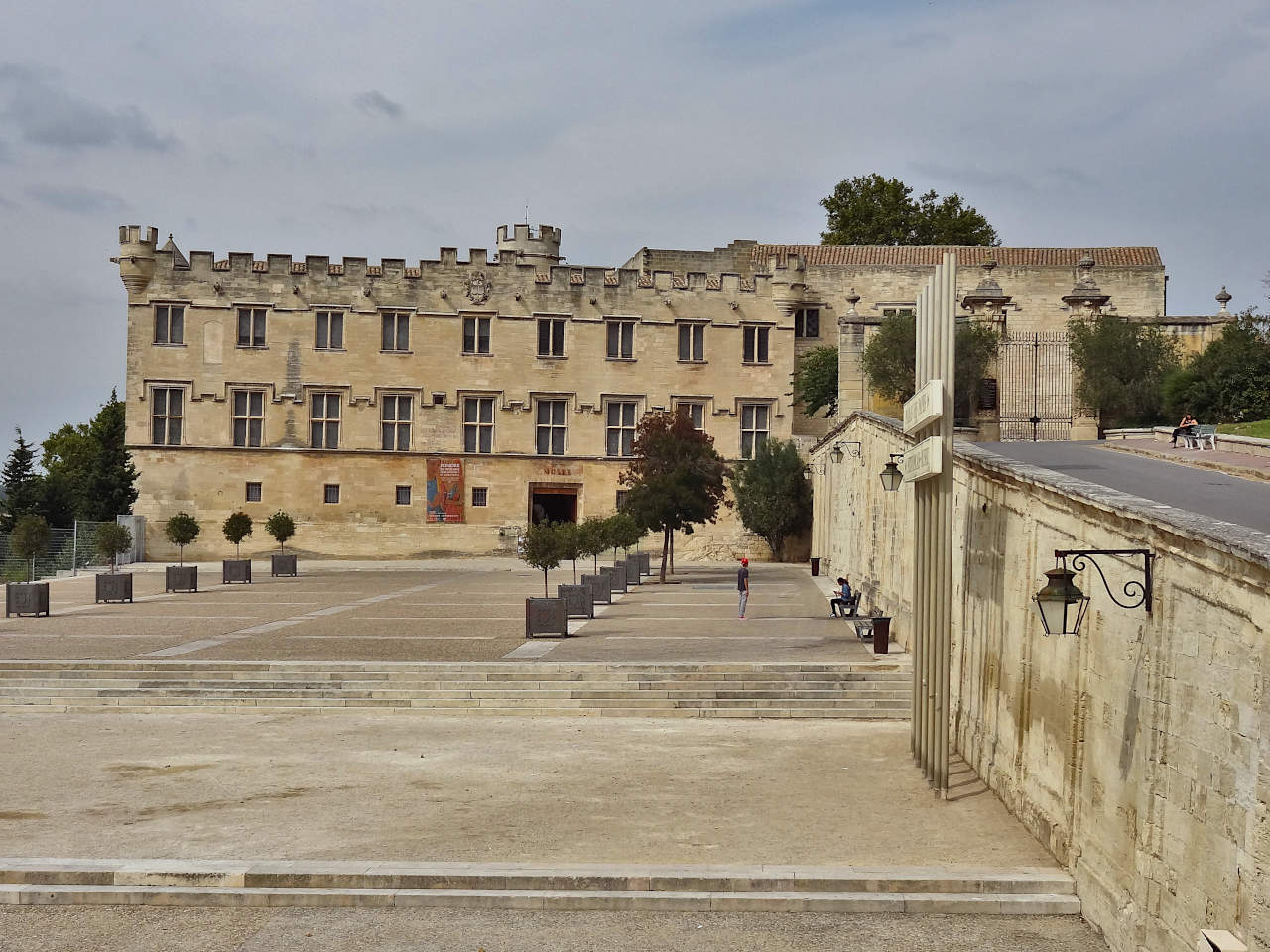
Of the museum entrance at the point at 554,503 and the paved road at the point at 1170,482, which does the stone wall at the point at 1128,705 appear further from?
the museum entrance at the point at 554,503

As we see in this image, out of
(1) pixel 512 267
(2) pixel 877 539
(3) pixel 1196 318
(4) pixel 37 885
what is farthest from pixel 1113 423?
(4) pixel 37 885

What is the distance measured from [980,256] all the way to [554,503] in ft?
68.2

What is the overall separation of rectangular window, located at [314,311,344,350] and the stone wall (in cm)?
3833

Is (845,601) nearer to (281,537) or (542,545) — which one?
(542,545)

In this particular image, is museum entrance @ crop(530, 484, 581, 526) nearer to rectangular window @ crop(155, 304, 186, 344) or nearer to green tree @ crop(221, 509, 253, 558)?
green tree @ crop(221, 509, 253, 558)

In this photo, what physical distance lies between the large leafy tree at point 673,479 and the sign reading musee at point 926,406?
926 inches

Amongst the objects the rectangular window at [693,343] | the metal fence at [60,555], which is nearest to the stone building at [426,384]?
the rectangular window at [693,343]

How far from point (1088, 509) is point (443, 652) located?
1271 cm

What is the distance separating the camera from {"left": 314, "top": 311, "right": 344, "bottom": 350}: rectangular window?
49750 millimetres

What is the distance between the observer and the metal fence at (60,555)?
135 feet

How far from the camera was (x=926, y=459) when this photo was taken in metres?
13.4

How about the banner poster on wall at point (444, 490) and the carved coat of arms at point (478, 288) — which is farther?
the carved coat of arms at point (478, 288)

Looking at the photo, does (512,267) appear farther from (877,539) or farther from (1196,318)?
(877,539)

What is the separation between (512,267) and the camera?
165 ft
